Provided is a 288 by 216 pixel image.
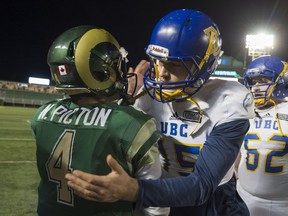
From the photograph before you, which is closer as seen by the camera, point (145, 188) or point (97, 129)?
point (145, 188)

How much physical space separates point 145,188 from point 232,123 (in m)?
0.52

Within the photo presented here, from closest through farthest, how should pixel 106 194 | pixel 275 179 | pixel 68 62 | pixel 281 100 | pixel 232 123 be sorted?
1. pixel 106 194
2. pixel 232 123
3. pixel 68 62
4. pixel 275 179
5. pixel 281 100

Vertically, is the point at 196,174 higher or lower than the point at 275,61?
lower

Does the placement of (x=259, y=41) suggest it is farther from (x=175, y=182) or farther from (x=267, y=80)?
(x=175, y=182)

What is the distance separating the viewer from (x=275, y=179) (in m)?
2.90

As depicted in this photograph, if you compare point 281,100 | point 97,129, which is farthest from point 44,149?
point 281,100

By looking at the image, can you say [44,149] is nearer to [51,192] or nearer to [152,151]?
[51,192]

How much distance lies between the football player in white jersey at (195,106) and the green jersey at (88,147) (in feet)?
→ 0.67

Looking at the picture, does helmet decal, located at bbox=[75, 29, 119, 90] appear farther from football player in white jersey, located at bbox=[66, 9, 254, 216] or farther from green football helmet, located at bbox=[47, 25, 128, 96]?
football player in white jersey, located at bbox=[66, 9, 254, 216]

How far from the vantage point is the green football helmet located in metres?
1.62

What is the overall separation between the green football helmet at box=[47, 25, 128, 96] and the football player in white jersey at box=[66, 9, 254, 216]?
21 centimetres

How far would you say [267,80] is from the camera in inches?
123

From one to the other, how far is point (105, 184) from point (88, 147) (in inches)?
12.1

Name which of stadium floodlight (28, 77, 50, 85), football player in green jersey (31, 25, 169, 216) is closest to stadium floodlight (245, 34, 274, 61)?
football player in green jersey (31, 25, 169, 216)
